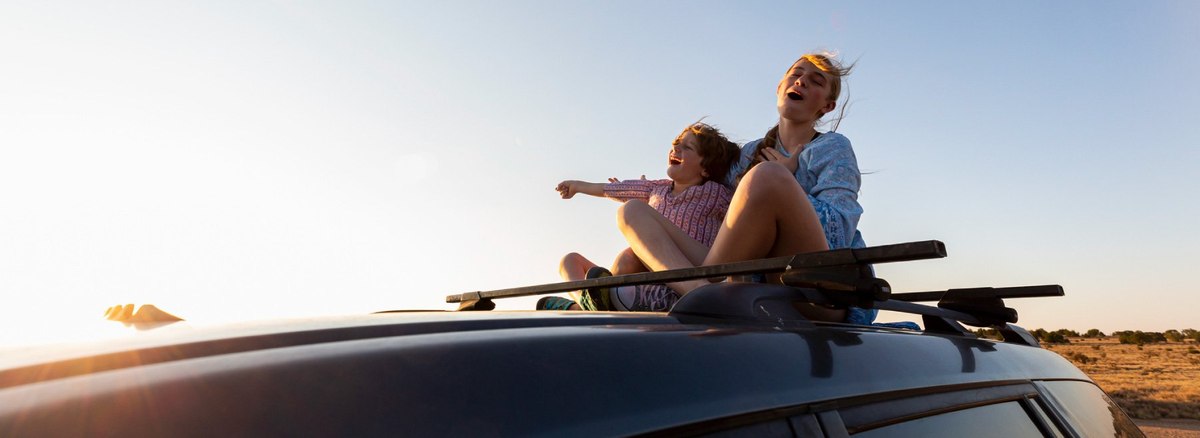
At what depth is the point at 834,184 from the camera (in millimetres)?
3059

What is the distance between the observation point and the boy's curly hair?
12.6 feet

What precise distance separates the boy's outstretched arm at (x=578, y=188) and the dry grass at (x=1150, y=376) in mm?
10769

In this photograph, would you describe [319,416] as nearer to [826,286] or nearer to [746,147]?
[826,286]

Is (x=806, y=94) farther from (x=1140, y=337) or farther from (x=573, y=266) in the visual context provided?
(x=1140, y=337)

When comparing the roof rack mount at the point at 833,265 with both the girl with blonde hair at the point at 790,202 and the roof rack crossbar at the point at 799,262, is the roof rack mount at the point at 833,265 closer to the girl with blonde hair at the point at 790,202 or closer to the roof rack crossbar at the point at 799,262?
the roof rack crossbar at the point at 799,262

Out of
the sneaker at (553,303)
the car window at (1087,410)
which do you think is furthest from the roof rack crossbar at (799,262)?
the sneaker at (553,303)

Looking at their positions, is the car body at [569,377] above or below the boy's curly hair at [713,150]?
below

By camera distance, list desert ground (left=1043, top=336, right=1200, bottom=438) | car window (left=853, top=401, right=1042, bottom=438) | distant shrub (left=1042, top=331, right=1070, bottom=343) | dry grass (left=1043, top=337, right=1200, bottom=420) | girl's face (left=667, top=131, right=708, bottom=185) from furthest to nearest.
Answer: distant shrub (left=1042, top=331, right=1070, bottom=343) < dry grass (left=1043, top=337, right=1200, bottom=420) < desert ground (left=1043, top=336, right=1200, bottom=438) < girl's face (left=667, top=131, right=708, bottom=185) < car window (left=853, top=401, right=1042, bottom=438)

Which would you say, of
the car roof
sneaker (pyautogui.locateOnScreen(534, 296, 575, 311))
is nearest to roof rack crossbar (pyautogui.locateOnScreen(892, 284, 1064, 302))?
the car roof

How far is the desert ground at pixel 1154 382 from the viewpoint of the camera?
69.5 feet

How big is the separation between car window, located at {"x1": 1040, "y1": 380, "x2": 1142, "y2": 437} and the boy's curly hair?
2232mm

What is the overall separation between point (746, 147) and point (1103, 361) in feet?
148

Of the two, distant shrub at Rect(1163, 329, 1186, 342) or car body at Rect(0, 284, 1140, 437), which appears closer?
car body at Rect(0, 284, 1140, 437)

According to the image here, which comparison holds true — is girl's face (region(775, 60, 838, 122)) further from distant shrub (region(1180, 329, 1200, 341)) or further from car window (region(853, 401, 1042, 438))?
distant shrub (region(1180, 329, 1200, 341))
